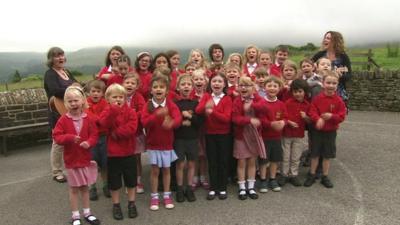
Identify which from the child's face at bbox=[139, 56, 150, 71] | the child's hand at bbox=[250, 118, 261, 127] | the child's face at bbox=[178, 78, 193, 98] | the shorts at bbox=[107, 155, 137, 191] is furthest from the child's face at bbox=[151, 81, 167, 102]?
the child's hand at bbox=[250, 118, 261, 127]

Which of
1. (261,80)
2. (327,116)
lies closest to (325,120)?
(327,116)

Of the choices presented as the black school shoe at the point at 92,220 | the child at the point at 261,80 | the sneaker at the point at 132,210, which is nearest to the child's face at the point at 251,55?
the child at the point at 261,80

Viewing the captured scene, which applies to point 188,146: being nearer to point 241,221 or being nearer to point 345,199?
point 241,221

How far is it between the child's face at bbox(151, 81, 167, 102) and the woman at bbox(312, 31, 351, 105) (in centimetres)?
290

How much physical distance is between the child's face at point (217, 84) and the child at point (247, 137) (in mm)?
239

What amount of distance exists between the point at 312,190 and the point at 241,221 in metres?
1.46

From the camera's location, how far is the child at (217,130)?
530 cm

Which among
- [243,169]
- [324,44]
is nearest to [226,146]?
[243,169]

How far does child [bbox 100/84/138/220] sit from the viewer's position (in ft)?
15.5

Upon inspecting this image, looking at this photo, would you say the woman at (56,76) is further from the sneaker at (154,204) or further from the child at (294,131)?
the child at (294,131)

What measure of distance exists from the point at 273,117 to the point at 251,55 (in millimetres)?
1330

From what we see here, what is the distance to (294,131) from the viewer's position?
5.99 metres

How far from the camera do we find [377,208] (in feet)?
16.3

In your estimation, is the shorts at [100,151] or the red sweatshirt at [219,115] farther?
the shorts at [100,151]
